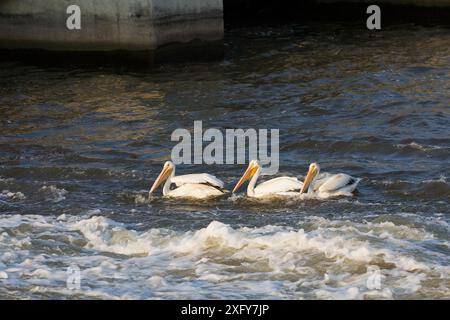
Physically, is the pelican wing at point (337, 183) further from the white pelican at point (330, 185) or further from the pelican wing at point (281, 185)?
the pelican wing at point (281, 185)

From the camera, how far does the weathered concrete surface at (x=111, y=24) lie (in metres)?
20.2

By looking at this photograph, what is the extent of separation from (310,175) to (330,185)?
45 centimetres

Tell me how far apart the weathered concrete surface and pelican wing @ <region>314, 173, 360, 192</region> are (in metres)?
7.90

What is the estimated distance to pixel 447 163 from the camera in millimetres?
14391

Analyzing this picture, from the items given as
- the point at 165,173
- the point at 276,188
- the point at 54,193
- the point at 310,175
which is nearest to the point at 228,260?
the point at 276,188

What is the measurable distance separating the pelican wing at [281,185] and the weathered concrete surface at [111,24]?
Result: 751 centimetres

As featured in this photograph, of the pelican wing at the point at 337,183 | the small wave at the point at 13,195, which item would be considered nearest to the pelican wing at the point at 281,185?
the pelican wing at the point at 337,183

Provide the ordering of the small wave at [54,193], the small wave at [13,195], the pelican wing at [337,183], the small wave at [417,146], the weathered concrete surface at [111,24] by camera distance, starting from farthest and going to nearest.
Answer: the weathered concrete surface at [111,24], the small wave at [417,146], the small wave at [13,195], the small wave at [54,193], the pelican wing at [337,183]

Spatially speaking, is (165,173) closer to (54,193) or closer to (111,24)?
(54,193)

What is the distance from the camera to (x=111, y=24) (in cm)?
2042
